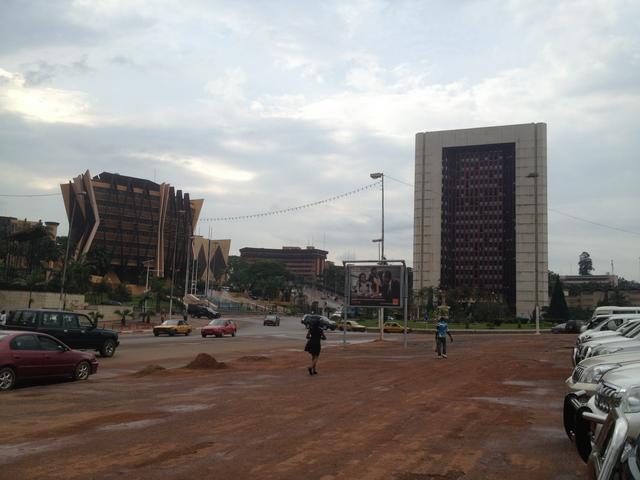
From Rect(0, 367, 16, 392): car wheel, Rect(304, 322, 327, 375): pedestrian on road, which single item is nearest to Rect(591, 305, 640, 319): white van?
Rect(304, 322, 327, 375): pedestrian on road

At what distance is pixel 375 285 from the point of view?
104 feet

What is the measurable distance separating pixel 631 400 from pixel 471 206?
119 meters

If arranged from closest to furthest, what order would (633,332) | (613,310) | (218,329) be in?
(633,332)
(613,310)
(218,329)

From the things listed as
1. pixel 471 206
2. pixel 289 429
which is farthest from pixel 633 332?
pixel 471 206

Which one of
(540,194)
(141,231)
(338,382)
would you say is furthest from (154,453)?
(141,231)

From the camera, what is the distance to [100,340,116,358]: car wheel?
72.4ft

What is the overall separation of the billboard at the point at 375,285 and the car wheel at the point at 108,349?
1313cm

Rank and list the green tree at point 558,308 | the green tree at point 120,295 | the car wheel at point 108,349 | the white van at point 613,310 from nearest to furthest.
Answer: the car wheel at point 108,349 → the white van at point 613,310 → the green tree at point 558,308 → the green tree at point 120,295

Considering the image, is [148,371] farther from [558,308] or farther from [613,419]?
[558,308]

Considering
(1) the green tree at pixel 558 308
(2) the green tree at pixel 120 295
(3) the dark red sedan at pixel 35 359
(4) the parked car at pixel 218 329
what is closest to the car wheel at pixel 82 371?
(3) the dark red sedan at pixel 35 359

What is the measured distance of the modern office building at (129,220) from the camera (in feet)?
Result: 384

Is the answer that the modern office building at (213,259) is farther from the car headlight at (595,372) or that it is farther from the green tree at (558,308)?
the car headlight at (595,372)

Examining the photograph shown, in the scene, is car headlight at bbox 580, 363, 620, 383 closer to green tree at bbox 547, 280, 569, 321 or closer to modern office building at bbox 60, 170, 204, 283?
green tree at bbox 547, 280, 569, 321

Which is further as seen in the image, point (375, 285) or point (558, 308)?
point (558, 308)
